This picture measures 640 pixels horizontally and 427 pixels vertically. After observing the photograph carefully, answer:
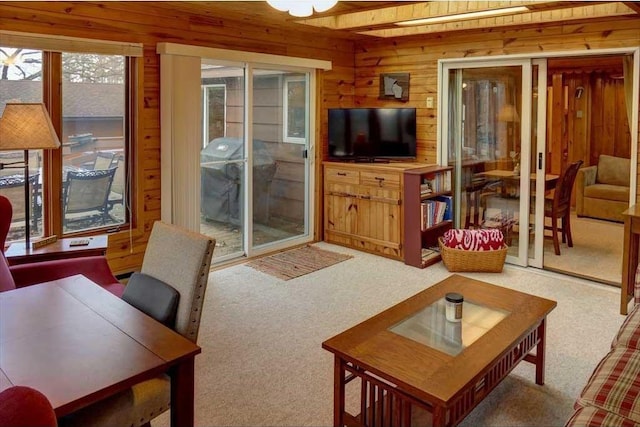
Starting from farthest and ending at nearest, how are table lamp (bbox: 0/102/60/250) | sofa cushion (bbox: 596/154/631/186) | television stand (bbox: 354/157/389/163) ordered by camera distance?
sofa cushion (bbox: 596/154/631/186)
television stand (bbox: 354/157/389/163)
table lamp (bbox: 0/102/60/250)

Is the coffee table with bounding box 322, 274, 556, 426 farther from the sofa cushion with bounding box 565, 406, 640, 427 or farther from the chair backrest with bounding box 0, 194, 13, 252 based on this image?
the chair backrest with bounding box 0, 194, 13, 252

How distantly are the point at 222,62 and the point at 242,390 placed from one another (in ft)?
10.1

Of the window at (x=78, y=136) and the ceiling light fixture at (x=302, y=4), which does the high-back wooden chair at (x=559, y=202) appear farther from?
the window at (x=78, y=136)

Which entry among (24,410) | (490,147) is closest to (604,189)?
(490,147)

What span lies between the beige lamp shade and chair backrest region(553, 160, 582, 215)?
4445mm

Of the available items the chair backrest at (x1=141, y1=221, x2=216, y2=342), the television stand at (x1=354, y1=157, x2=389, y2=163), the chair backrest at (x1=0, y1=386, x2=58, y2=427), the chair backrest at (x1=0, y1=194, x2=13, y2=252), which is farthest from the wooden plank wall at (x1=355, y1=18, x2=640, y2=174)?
the chair backrest at (x1=0, y1=386, x2=58, y2=427)

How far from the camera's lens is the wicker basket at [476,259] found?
4598mm

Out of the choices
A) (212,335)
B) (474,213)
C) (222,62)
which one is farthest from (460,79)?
(212,335)

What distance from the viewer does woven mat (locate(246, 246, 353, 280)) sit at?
4.63 metres

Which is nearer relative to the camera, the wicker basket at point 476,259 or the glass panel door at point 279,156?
the wicker basket at point 476,259

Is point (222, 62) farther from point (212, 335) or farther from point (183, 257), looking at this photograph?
point (183, 257)

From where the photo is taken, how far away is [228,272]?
462 cm

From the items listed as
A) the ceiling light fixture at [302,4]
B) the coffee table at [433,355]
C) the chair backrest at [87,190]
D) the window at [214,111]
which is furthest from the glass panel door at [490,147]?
the chair backrest at [87,190]

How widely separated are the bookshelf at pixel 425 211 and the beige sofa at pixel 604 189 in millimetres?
2733
